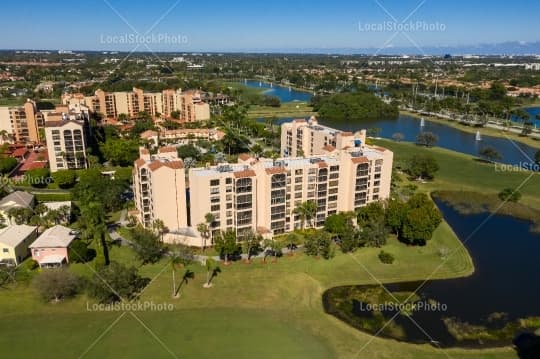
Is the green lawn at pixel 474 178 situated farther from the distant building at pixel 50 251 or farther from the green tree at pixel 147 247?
the distant building at pixel 50 251

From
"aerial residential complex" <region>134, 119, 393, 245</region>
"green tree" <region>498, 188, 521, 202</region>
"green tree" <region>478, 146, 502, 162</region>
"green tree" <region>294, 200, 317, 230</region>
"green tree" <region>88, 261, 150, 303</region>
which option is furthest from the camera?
"green tree" <region>478, 146, 502, 162</region>

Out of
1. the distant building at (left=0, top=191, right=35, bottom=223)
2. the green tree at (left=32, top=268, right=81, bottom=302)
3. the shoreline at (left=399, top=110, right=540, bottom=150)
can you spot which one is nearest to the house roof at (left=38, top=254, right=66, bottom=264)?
the green tree at (left=32, top=268, right=81, bottom=302)

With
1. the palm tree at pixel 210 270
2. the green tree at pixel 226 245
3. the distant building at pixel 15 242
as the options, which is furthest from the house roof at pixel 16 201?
the palm tree at pixel 210 270

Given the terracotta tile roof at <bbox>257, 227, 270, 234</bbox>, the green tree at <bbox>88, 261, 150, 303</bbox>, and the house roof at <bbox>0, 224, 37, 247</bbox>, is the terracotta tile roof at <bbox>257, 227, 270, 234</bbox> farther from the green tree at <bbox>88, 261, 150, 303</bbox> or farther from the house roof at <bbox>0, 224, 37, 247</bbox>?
the house roof at <bbox>0, 224, 37, 247</bbox>

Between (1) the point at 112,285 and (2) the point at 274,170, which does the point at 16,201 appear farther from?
(2) the point at 274,170

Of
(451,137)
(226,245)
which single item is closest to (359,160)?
(226,245)
